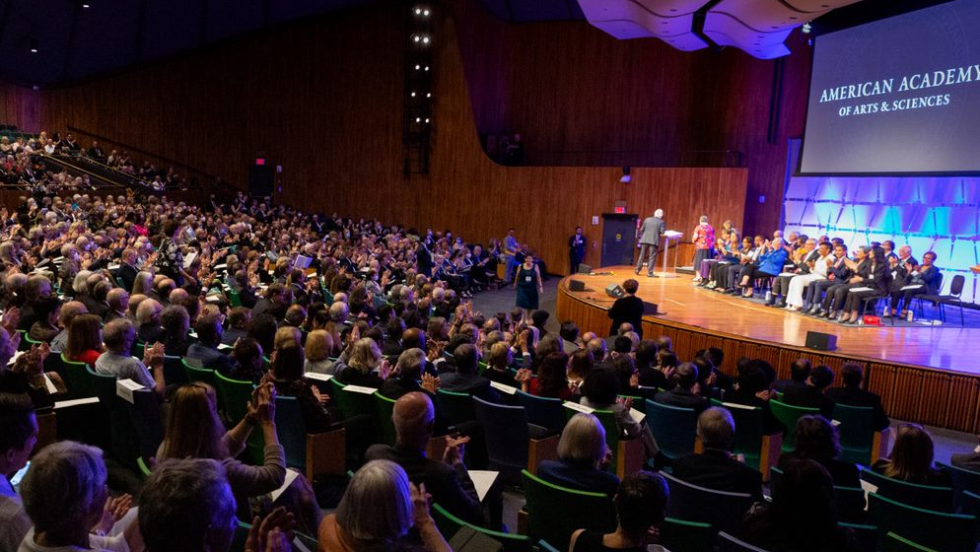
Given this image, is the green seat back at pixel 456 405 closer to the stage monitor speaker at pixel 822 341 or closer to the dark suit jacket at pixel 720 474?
the dark suit jacket at pixel 720 474

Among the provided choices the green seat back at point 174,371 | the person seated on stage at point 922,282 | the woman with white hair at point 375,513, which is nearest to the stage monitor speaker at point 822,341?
the person seated on stage at point 922,282

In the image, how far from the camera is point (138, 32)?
21125 mm

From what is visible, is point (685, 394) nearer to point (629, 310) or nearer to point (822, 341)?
point (629, 310)

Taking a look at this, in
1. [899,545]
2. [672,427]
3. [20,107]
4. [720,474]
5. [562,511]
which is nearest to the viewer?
[899,545]

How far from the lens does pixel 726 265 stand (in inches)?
476

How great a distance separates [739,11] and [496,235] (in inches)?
341

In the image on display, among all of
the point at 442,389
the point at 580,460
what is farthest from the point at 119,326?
the point at 580,460

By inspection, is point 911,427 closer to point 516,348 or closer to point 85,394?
point 516,348

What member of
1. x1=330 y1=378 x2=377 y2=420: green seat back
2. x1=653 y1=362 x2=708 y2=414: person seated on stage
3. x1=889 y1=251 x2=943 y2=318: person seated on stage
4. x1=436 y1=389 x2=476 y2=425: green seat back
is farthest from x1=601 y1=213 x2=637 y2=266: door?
x1=330 y1=378 x2=377 y2=420: green seat back

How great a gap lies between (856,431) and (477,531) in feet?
13.4

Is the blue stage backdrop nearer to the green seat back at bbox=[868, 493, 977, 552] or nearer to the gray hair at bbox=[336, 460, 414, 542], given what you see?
the green seat back at bbox=[868, 493, 977, 552]

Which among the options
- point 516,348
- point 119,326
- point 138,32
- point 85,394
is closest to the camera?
point 119,326

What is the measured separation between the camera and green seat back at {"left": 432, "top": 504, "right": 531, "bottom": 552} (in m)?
2.43

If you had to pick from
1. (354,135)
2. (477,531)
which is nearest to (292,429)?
(477,531)
